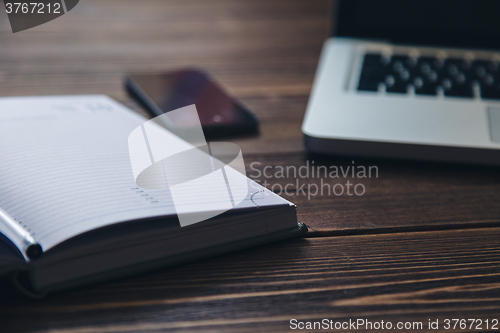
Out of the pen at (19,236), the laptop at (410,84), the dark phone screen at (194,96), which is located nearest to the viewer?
the pen at (19,236)

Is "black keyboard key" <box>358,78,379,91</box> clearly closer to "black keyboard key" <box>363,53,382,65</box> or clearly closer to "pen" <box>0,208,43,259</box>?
"black keyboard key" <box>363,53,382,65</box>

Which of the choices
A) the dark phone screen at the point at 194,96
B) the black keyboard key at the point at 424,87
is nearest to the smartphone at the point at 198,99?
the dark phone screen at the point at 194,96

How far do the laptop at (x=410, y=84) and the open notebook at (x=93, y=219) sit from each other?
186 mm

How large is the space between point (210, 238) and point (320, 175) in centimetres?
20

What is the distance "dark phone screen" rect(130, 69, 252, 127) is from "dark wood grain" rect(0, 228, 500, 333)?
0.87ft

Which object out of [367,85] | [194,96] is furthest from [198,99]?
[367,85]

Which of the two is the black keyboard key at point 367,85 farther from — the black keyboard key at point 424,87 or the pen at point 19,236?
the pen at point 19,236

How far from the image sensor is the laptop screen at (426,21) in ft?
2.42

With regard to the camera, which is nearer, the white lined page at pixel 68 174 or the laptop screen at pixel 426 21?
the white lined page at pixel 68 174

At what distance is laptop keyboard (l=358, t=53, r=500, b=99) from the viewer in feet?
2.05

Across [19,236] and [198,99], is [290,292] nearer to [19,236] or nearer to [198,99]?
[19,236]

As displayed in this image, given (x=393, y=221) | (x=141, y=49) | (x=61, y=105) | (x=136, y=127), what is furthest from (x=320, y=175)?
(x=141, y=49)

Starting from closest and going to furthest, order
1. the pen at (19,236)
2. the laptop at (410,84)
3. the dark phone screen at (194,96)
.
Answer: the pen at (19,236)
the laptop at (410,84)
the dark phone screen at (194,96)

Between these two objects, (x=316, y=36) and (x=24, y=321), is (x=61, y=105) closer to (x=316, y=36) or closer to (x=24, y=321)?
(x=24, y=321)
